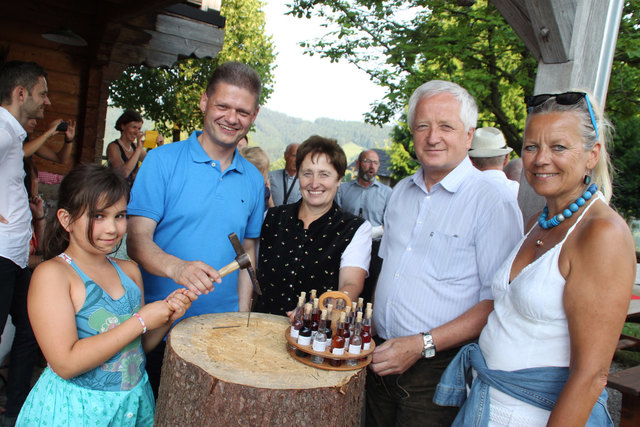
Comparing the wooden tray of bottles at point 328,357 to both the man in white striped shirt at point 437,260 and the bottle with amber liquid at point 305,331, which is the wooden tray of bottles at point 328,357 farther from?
the man in white striped shirt at point 437,260

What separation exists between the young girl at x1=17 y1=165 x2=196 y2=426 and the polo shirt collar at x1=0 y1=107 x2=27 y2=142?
136 centimetres

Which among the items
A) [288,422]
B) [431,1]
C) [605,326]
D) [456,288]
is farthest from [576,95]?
[431,1]

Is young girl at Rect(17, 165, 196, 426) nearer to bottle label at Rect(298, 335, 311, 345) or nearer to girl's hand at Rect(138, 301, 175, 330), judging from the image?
girl's hand at Rect(138, 301, 175, 330)

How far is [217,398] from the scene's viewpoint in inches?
68.6

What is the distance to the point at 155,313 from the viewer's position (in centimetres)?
199

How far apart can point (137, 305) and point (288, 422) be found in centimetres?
96

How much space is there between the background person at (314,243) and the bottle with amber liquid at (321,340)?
0.53 meters

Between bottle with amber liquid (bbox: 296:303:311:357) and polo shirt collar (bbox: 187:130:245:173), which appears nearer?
bottle with amber liquid (bbox: 296:303:311:357)

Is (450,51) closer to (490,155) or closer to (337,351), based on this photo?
(490,155)

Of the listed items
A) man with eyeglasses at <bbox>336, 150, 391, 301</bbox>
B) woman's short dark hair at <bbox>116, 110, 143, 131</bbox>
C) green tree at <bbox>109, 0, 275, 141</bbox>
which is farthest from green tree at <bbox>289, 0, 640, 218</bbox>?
green tree at <bbox>109, 0, 275, 141</bbox>

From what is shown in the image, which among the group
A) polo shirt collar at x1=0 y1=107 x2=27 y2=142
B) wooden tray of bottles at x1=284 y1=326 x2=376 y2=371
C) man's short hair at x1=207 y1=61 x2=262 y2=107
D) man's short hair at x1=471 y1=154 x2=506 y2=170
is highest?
man's short hair at x1=207 y1=61 x2=262 y2=107

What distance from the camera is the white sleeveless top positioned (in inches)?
62.4

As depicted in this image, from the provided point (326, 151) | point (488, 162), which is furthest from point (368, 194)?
point (326, 151)

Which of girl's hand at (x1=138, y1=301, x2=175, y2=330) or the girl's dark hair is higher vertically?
the girl's dark hair
